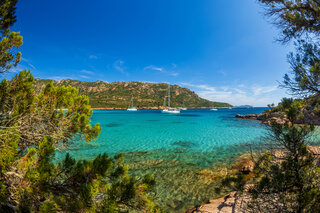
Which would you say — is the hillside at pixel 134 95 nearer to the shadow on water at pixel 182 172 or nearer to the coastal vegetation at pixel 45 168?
the shadow on water at pixel 182 172

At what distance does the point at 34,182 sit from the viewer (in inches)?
69.5

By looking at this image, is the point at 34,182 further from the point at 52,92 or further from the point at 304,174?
the point at 304,174

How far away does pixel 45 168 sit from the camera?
187 cm

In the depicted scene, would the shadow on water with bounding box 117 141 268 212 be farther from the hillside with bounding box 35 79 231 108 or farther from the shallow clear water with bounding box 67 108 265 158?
the hillside with bounding box 35 79 231 108

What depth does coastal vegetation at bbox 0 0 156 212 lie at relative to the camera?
5.64 ft

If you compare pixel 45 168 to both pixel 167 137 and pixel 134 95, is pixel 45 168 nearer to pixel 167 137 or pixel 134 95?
pixel 167 137

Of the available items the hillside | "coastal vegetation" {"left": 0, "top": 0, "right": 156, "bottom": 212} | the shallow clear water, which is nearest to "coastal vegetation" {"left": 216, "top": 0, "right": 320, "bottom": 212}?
the shallow clear water

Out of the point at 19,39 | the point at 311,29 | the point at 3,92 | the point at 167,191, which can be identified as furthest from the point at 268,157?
the point at 19,39

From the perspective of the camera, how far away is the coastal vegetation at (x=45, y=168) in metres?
1.72

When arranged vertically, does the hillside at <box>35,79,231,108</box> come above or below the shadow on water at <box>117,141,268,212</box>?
above

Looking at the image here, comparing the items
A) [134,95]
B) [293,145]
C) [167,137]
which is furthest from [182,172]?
[134,95]

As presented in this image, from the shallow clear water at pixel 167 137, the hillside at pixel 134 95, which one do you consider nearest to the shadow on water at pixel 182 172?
the shallow clear water at pixel 167 137

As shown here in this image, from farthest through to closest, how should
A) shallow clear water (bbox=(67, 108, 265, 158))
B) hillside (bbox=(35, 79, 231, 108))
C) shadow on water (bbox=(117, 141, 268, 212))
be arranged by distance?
hillside (bbox=(35, 79, 231, 108)), shallow clear water (bbox=(67, 108, 265, 158)), shadow on water (bbox=(117, 141, 268, 212))

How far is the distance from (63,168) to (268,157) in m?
3.98
